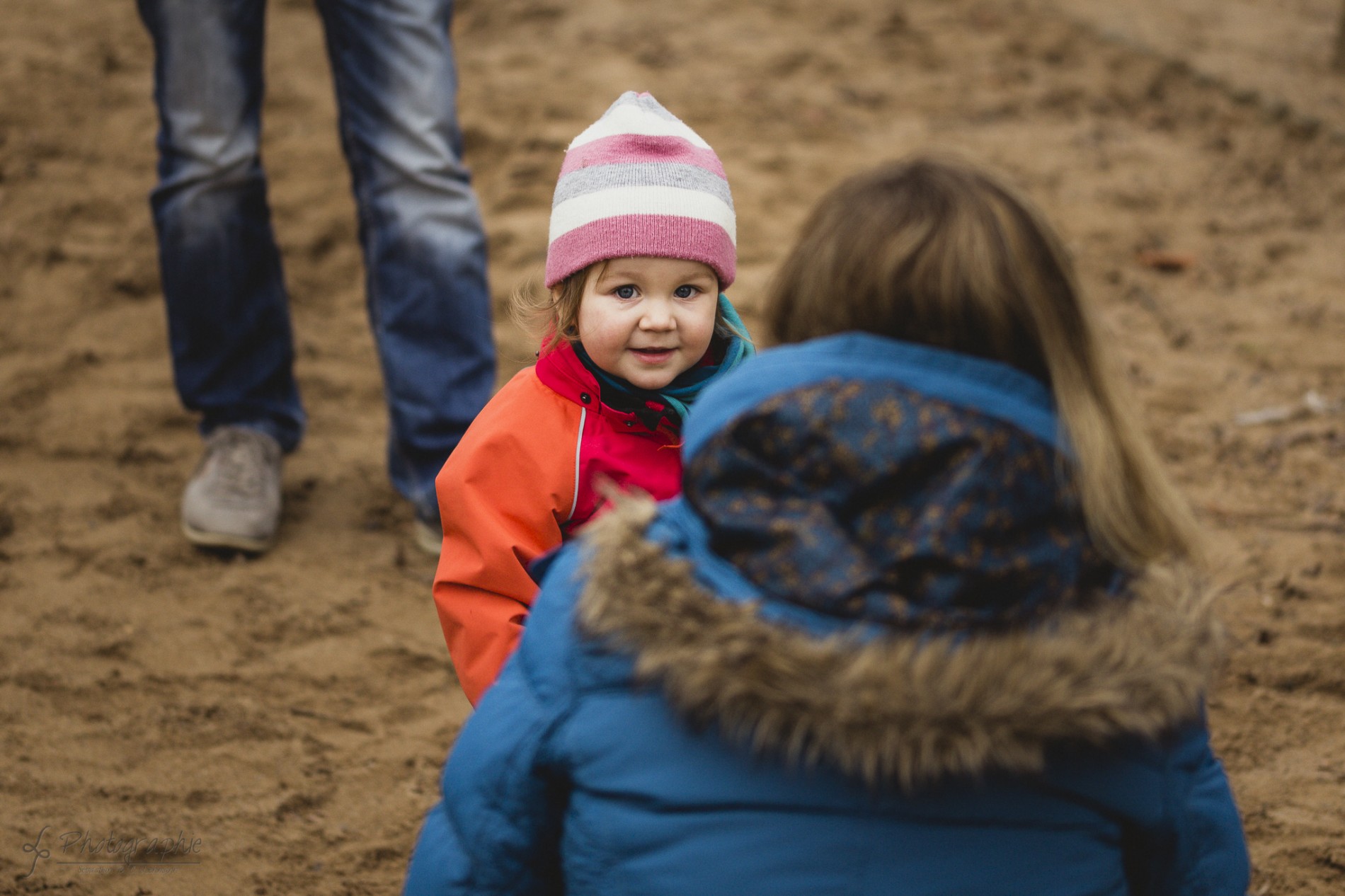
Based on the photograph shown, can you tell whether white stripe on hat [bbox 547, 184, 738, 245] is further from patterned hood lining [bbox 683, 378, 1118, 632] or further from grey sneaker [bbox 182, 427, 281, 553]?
grey sneaker [bbox 182, 427, 281, 553]

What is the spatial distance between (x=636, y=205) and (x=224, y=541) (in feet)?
5.28

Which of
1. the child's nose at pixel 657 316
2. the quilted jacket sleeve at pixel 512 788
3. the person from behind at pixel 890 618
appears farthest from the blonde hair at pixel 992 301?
the child's nose at pixel 657 316

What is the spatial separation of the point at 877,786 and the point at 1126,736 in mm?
217

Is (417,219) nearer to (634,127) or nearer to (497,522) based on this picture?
(634,127)

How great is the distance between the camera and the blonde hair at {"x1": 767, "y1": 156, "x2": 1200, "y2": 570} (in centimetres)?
106

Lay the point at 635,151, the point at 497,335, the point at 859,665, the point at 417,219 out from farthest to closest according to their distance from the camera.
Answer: the point at 497,335, the point at 417,219, the point at 635,151, the point at 859,665

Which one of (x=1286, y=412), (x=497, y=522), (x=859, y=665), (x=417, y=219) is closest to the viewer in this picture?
(x=859, y=665)

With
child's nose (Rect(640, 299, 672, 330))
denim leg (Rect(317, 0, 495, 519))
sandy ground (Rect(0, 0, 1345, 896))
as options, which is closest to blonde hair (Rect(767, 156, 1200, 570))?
child's nose (Rect(640, 299, 672, 330))

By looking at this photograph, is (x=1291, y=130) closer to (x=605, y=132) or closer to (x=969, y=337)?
(x=605, y=132)

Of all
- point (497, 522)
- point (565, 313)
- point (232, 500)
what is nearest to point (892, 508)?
point (497, 522)

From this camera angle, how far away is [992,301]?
3.49 ft

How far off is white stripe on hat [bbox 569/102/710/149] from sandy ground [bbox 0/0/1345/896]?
3.85 feet

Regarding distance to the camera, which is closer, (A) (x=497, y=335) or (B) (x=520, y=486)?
(B) (x=520, y=486)

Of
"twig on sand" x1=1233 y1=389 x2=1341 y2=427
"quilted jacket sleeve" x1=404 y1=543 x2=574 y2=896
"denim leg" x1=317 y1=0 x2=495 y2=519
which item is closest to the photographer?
"quilted jacket sleeve" x1=404 y1=543 x2=574 y2=896
